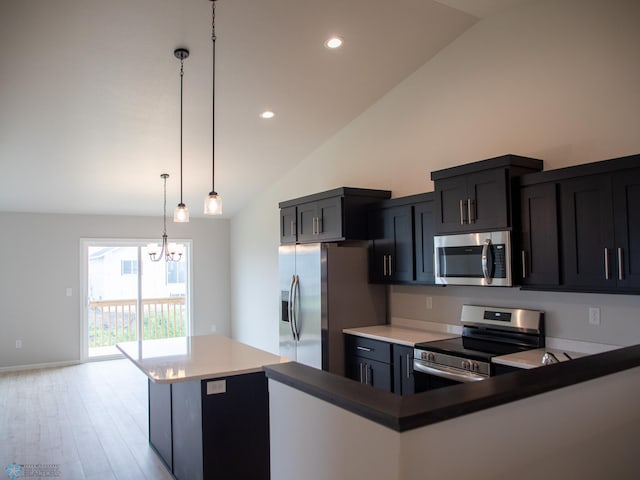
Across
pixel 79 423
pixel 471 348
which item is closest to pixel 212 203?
pixel 471 348

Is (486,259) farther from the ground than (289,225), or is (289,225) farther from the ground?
(289,225)

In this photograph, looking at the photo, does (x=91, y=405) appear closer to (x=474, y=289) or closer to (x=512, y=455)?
(x=474, y=289)

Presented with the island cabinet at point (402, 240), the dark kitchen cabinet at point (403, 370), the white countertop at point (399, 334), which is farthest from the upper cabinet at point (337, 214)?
the dark kitchen cabinet at point (403, 370)

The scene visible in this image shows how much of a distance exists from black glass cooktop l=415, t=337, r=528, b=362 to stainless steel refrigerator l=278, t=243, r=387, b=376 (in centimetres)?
99

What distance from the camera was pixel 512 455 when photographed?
1.47 meters

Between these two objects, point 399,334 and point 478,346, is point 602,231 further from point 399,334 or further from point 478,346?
point 399,334

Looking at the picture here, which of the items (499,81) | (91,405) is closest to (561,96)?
(499,81)

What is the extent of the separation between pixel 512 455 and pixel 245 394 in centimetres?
183

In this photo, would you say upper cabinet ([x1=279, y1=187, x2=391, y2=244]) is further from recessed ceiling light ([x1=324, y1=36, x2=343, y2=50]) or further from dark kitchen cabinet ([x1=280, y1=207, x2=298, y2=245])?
recessed ceiling light ([x1=324, y1=36, x2=343, y2=50])

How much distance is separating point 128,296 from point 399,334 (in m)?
5.20

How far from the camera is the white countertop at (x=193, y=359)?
2744mm

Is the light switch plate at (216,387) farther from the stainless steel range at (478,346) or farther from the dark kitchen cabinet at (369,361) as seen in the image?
the stainless steel range at (478,346)

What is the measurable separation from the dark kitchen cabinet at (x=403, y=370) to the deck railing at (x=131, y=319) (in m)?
5.13

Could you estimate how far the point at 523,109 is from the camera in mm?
3549
